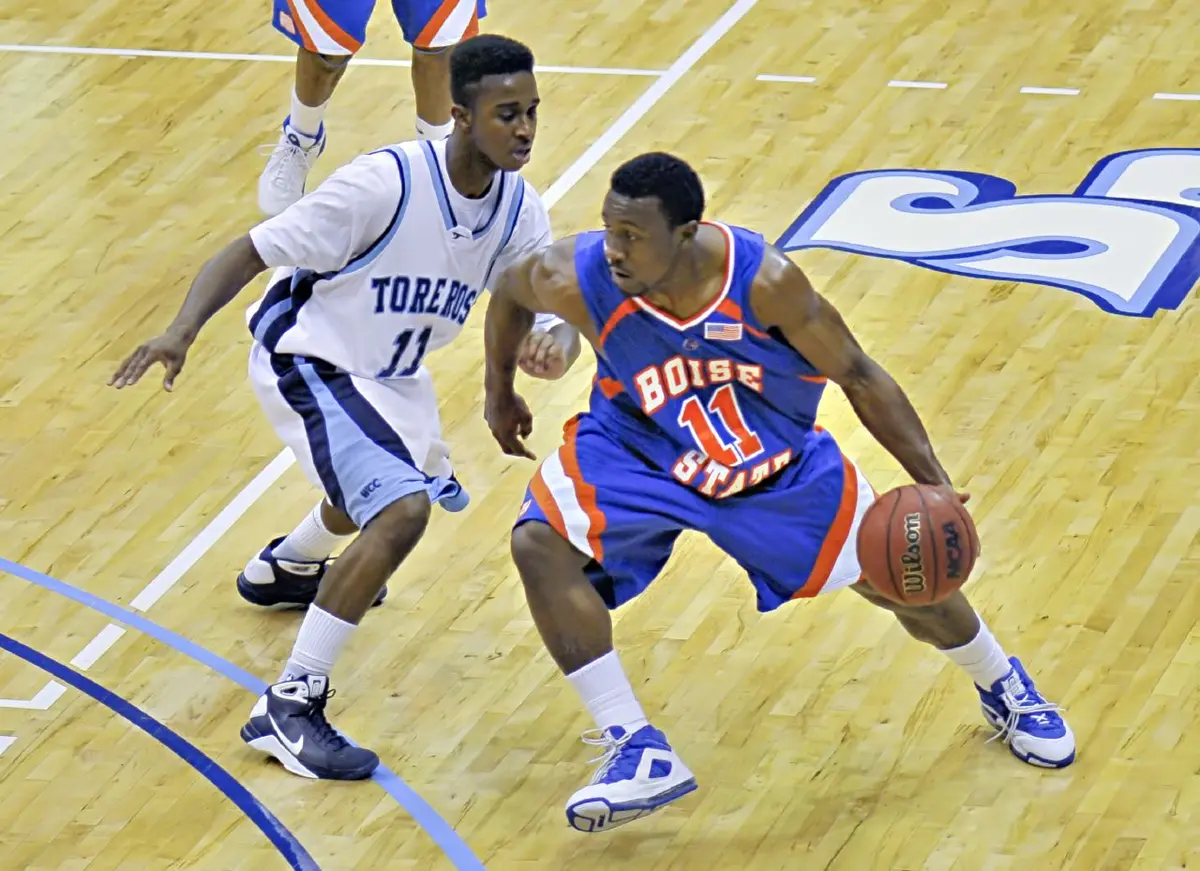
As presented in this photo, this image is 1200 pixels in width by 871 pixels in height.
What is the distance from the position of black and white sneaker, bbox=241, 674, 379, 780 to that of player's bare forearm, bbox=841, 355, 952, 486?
1.48m

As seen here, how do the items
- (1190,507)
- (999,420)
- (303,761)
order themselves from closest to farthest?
(303,761) → (1190,507) → (999,420)

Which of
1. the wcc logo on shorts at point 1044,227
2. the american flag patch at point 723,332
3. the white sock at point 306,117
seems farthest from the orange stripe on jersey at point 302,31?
the american flag patch at point 723,332

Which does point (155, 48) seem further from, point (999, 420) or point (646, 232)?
point (646, 232)

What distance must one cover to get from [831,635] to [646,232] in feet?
4.95

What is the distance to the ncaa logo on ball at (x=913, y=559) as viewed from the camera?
4.89m

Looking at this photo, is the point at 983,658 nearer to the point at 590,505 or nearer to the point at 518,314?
the point at 590,505

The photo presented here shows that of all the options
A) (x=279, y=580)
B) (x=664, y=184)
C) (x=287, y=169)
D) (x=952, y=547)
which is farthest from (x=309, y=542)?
(x=287, y=169)

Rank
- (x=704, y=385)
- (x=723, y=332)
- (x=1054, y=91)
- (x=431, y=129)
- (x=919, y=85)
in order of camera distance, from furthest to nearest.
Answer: (x=919, y=85)
(x=1054, y=91)
(x=431, y=129)
(x=704, y=385)
(x=723, y=332)

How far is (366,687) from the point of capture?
5812mm

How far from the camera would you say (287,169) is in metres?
8.20

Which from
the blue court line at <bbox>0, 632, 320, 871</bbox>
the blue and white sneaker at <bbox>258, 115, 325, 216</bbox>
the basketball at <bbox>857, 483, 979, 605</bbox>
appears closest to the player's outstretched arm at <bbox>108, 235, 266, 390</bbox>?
the blue court line at <bbox>0, 632, 320, 871</bbox>

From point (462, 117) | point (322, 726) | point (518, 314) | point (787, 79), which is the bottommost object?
point (787, 79)

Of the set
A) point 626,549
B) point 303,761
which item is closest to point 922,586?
point 626,549

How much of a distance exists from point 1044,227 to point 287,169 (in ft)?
8.98
